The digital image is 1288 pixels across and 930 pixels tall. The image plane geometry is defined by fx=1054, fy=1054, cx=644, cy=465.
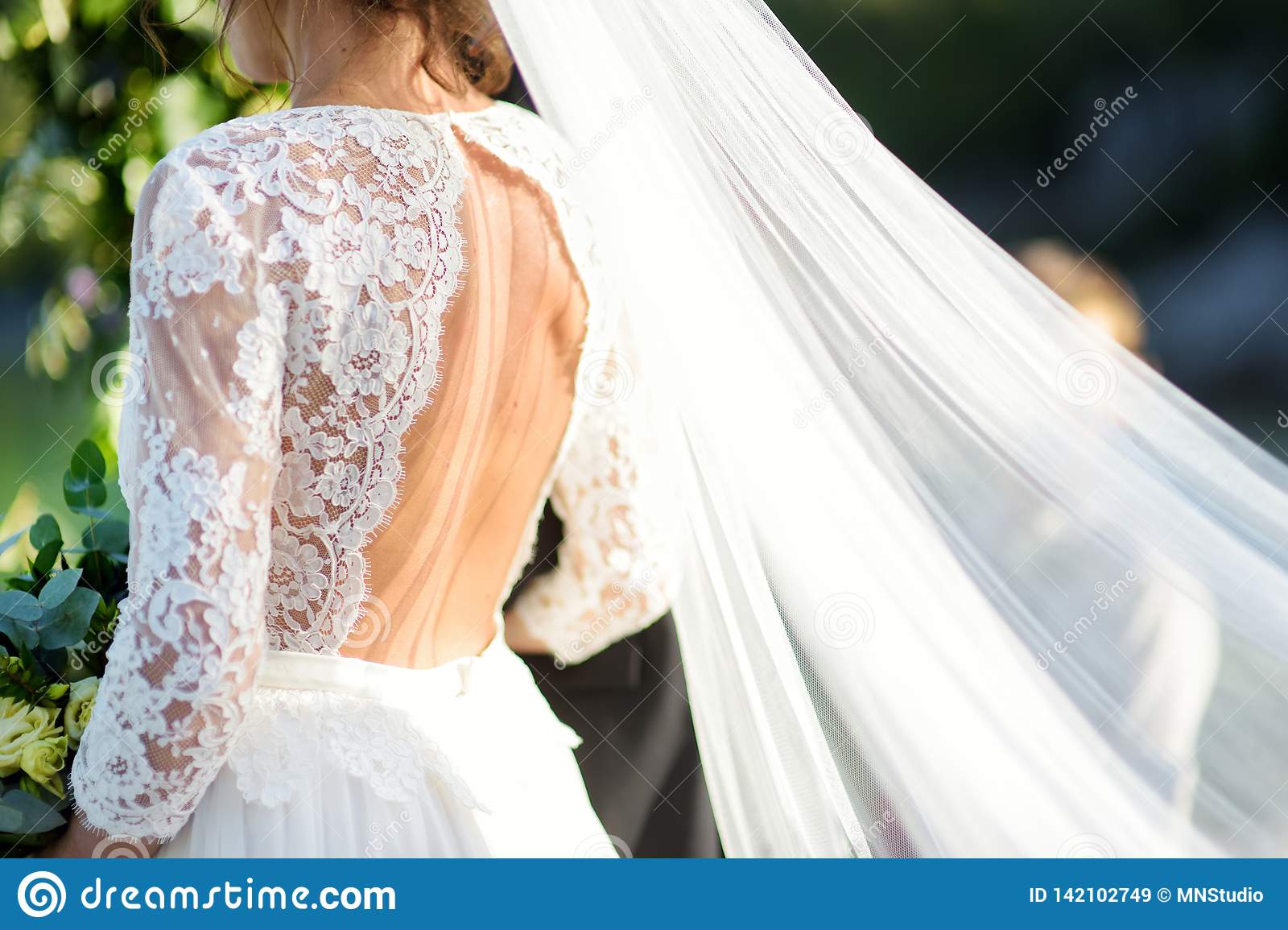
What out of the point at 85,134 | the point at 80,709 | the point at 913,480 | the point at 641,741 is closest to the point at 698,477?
the point at 913,480

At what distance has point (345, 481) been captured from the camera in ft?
3.22

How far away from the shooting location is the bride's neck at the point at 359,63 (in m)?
1.03

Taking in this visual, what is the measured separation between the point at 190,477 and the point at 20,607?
0.36m

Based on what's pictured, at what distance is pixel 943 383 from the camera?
0.98 meters

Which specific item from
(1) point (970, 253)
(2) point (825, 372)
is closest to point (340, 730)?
(2) point (825, 372)

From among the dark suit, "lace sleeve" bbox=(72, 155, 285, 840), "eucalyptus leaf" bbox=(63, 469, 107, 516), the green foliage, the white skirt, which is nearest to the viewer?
"lace sleeve" bbox=(72, 155, 285, 840)

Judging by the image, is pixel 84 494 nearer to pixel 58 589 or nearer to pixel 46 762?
pixel 58 589

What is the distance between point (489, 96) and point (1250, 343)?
1964mm

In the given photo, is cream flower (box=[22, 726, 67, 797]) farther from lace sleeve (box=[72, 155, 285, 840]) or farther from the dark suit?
the dark suit

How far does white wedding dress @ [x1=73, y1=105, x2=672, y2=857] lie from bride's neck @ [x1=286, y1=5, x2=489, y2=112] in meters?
0.04

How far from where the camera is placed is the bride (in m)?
0.90

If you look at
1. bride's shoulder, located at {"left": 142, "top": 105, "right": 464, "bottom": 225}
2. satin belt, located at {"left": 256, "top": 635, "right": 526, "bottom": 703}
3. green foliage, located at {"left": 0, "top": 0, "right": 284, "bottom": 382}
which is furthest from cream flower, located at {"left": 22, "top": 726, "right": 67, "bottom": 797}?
green foliage, located at {"left": 0, "top": 0, "right": 284, "bottom": 382}
